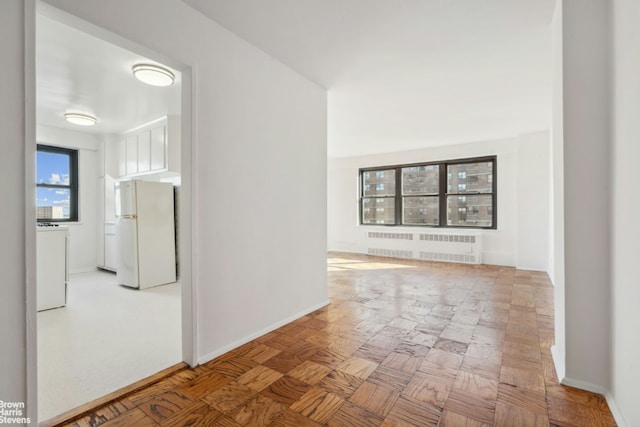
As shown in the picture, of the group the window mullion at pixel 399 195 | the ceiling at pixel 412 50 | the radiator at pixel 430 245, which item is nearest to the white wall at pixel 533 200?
the radiator at pixel 430 245

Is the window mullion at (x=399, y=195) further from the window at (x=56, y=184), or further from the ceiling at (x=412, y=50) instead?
the window at (x=56, y=184)

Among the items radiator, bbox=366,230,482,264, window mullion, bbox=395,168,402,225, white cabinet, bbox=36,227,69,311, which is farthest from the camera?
window mullion, bbox=395,168,402,225

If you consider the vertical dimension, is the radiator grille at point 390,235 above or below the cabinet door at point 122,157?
below

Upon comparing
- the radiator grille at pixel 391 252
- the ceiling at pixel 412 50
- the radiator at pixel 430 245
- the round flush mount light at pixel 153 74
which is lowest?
the radiator grille at pixel 391 252

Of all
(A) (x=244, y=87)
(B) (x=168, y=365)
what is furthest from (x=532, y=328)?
(A) (x=244, y=87)

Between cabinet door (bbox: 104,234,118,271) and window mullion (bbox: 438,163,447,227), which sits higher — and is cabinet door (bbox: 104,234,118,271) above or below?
below

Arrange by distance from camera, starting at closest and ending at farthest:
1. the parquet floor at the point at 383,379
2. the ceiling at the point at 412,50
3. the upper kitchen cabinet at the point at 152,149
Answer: the parquet floor at the point at 383,379 → the ceiling at the point at 412,50 → the upper kitchen cabinet at the point at 152,149

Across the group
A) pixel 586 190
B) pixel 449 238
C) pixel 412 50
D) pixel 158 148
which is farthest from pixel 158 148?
pixel 449 238

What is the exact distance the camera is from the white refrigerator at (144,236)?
423cm

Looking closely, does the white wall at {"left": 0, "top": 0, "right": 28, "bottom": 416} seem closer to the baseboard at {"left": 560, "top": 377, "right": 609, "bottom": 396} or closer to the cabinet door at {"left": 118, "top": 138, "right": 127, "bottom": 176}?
the baseboard at {"left": 560, "top": 377, "right": 609, "bottom": 396}

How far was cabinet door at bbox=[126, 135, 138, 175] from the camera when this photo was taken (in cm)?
502

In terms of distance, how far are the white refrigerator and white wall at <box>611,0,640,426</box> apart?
16.2 feet

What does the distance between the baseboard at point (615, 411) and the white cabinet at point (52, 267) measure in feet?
15.8

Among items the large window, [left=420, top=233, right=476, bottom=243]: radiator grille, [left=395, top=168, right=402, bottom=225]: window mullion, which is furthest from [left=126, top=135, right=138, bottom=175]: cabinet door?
[left=420, top=233, right=476, bottom=243]: radiator grille
